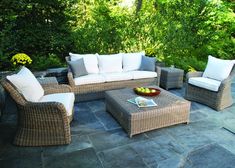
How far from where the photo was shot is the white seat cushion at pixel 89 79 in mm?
4202

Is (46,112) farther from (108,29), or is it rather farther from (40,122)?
(108,29)

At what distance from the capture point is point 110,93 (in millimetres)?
3662

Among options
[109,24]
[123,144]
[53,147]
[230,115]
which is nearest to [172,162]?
[123,144]

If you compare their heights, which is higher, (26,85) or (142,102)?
(26,85)

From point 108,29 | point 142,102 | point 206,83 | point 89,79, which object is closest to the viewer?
point 142,102

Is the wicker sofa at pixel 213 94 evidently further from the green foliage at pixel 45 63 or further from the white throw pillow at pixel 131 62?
the green foliage at pixel 45 63

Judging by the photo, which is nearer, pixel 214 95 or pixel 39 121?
pixel 39 121

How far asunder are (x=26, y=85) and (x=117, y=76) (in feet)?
6.63

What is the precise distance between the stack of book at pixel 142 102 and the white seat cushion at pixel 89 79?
46.8 inches

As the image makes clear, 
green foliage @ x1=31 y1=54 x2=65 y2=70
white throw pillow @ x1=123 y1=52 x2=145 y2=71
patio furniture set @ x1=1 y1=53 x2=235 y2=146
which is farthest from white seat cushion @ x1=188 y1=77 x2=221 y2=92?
green foliage @ x1=31 y1=54 x2=65 y2=70

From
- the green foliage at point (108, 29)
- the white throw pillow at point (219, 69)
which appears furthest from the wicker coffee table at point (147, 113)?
the green foliage at point (108, 29)

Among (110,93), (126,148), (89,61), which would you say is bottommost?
(126,148)

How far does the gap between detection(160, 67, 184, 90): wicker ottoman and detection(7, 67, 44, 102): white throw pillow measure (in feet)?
9.64

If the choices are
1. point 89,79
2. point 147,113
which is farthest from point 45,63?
point 147,113
